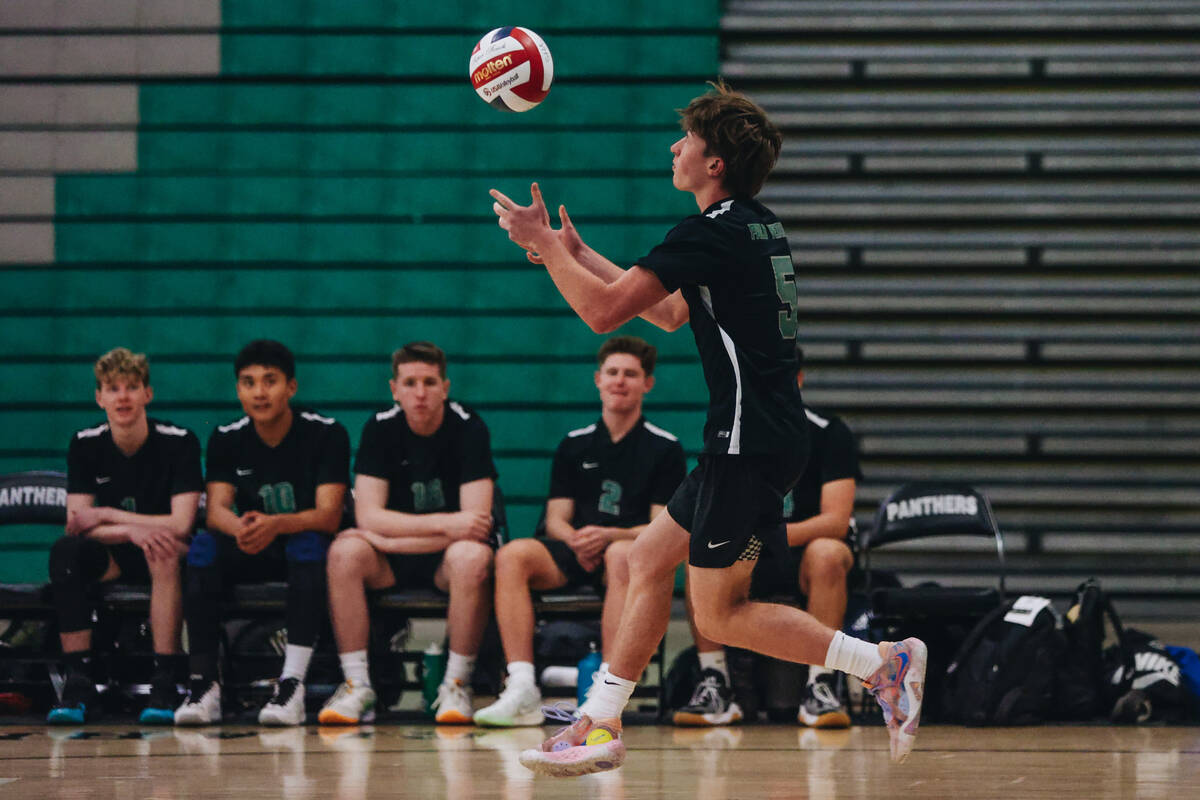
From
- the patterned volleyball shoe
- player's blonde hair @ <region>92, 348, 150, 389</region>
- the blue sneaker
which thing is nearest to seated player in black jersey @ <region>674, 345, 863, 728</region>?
the patterned volleyball shoe

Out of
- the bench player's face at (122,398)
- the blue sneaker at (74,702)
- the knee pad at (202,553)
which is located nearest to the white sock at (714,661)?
the knee pad at (202,553)

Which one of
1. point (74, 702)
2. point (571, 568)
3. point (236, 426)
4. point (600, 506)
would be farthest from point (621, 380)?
point (74, 702)

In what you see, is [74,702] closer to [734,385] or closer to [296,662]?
[296,662]

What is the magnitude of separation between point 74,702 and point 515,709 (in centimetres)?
156

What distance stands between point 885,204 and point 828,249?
46cm

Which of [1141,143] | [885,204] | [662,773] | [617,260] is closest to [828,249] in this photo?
[885,204]

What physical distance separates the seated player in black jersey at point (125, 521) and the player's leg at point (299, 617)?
0.42m

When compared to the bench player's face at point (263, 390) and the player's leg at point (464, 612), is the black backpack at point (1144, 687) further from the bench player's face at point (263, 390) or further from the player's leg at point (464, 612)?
the bench player's face at point (263, 390)

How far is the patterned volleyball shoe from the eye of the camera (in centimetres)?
278

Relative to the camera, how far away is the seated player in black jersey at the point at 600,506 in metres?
4.43

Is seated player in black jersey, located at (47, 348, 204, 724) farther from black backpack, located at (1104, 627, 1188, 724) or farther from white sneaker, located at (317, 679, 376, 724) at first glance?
black backpack, located at (1104, 627, 1188, 724)

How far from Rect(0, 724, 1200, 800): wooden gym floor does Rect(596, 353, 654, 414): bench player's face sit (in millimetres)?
1201

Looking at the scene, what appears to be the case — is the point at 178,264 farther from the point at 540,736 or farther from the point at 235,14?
the point at 540,736

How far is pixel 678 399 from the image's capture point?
7.60 meters
